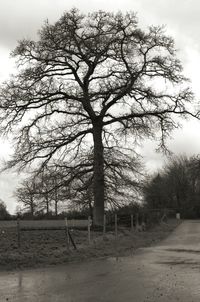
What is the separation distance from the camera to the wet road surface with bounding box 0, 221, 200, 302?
467 inches

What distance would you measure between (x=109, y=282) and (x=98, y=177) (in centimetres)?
2626

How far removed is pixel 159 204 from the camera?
101438 mm

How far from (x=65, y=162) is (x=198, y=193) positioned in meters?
69.5

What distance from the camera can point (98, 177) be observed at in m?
40.1

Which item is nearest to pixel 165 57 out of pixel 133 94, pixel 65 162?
pixel 133 94

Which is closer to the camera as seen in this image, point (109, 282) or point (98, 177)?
point (109, 282)

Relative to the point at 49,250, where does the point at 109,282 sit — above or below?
below

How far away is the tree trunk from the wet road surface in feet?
68.3

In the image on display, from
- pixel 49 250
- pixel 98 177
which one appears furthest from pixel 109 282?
pixel 98 177

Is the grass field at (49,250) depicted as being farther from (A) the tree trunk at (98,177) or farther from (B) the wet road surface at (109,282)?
(A) the tree trunk at (98,177)

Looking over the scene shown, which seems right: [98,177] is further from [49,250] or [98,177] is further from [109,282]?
[109,282]

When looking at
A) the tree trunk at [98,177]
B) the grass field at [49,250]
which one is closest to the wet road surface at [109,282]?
the grass field at [49,250]

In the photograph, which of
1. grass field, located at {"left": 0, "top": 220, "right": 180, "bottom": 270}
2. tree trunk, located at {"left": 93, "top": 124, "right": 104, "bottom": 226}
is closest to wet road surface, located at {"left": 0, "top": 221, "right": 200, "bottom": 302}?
grass field, located at {"left": 0, "top": 220, "right": 180, "bottom": 270}

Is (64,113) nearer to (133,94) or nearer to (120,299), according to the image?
(133,94)
